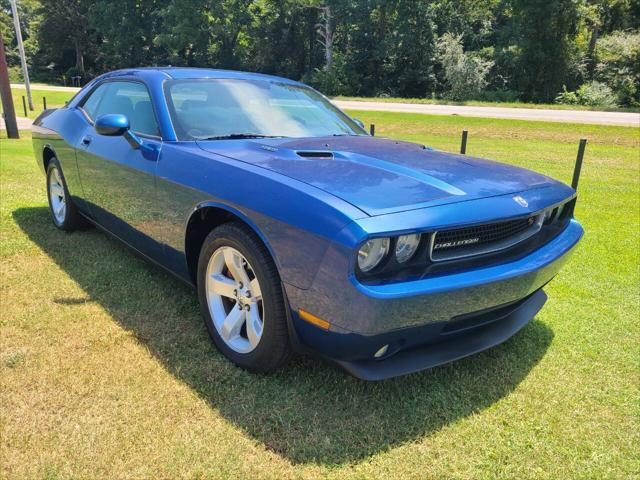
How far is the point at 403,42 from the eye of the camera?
36969 millimetres

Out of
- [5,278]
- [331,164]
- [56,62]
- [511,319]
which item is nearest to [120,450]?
[331,164]

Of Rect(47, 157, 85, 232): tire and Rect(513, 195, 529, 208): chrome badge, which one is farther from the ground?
Rect(513, 195, 529, 208): chrome badge

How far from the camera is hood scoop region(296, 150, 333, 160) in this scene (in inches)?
111

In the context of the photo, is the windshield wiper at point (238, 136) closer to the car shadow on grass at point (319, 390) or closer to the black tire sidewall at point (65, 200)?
the car shadow on grass at point (319, 390)

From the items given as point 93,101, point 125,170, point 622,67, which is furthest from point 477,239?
point 622,67

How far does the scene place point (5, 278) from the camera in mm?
3820

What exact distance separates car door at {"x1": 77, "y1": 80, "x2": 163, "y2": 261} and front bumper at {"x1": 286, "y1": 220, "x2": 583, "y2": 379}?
1.41m

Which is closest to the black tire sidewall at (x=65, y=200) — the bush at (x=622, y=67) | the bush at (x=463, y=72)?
the bush at (x=622, y=67)

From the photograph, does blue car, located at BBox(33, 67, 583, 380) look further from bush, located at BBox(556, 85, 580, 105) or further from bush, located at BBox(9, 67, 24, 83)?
bush, located at BBox(9, 67, 24, 83)

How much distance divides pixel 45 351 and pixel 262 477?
155cm

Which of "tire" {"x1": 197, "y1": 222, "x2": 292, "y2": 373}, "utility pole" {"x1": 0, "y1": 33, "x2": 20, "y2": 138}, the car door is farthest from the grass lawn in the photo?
"utility pole" {"x1": 0, "y1": 33, "x2": 20, "y2": 138}

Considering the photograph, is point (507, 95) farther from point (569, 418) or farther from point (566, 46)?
point (569, 418)

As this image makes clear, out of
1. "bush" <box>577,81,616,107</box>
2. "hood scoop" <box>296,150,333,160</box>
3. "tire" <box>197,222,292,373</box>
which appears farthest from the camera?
"bush" <box>577,81,616,107</box>

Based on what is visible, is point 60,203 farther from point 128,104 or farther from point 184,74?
point 184,74
